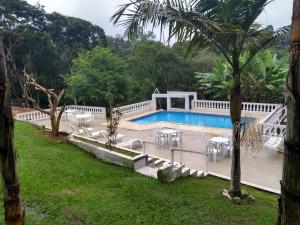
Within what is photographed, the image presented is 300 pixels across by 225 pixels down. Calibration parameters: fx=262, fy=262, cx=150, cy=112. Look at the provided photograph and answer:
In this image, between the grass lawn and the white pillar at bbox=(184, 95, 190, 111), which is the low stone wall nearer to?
the grass lawn

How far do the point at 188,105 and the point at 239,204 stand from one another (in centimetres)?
1539

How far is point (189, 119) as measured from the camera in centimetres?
1975

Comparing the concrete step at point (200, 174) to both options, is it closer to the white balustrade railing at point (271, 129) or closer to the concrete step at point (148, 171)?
the concrete step at point (148, 171)

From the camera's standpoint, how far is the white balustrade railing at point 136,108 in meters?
19.3

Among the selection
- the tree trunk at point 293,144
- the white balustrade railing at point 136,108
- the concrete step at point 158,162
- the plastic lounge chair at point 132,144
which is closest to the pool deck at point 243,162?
the plastic lounge chair at point 132,144

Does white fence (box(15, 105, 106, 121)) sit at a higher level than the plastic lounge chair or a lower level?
higher

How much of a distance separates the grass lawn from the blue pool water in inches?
404

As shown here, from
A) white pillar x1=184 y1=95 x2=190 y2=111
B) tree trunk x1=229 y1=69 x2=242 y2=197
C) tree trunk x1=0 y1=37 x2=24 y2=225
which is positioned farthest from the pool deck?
tree trunk x1=0 y1=37 x2=24 y2=225

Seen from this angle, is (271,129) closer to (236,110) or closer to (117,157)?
(236,110)

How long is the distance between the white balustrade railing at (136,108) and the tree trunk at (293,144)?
1739 centimetres

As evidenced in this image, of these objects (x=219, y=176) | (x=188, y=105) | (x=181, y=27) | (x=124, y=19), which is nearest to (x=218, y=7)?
(x=181, y=27)

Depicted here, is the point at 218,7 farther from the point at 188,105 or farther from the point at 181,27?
the point at 188,105

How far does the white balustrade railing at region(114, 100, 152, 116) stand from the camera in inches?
760

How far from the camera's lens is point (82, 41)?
31109 millimetres
